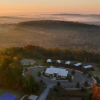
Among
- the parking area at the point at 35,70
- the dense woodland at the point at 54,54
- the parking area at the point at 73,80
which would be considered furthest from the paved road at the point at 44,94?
the dense woodland at the point at 54,54

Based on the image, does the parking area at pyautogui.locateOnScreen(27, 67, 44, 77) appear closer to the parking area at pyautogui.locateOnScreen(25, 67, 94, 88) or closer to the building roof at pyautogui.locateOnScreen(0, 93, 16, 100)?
the parking area at pyautogui.locateOnScreen(25, 67, 94, 88)

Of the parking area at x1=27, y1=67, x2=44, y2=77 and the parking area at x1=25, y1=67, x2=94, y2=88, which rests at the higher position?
the parking area at x1=27, y1=67, x2=44, y2=77

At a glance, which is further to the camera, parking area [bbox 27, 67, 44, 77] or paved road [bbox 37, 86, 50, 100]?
parking area [bbox 27, 67, 44, 77]

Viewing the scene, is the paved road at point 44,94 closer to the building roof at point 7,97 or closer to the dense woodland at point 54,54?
the building roof at point 7,97

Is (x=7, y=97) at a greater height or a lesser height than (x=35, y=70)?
greater

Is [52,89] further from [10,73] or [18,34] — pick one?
[18,34]

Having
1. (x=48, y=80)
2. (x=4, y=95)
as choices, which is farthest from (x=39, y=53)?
(x=4, y=95)

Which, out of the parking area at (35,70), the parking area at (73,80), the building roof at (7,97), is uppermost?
the building roof at (7,97)

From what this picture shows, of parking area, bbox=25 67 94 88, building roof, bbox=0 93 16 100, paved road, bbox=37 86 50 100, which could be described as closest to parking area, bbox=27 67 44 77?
parking area, bbox=25 67 94 88

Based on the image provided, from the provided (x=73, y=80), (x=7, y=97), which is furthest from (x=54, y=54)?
(x=7, y=97)

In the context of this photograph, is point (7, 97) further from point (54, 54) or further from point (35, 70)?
point (54, 54)

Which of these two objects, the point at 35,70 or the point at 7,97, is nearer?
the point at 7,97

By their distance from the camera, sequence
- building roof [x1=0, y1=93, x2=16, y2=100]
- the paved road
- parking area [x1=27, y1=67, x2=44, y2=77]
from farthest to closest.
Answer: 1. parking area [x1=27, y1=67, x2=44, y2=77]
2. the paved road
3. building roof [x1=0, y1=93, x2=16, y2=100]

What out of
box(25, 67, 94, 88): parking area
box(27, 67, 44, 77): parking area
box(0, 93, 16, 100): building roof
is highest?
box(0, 93, 16, 100): building roof
